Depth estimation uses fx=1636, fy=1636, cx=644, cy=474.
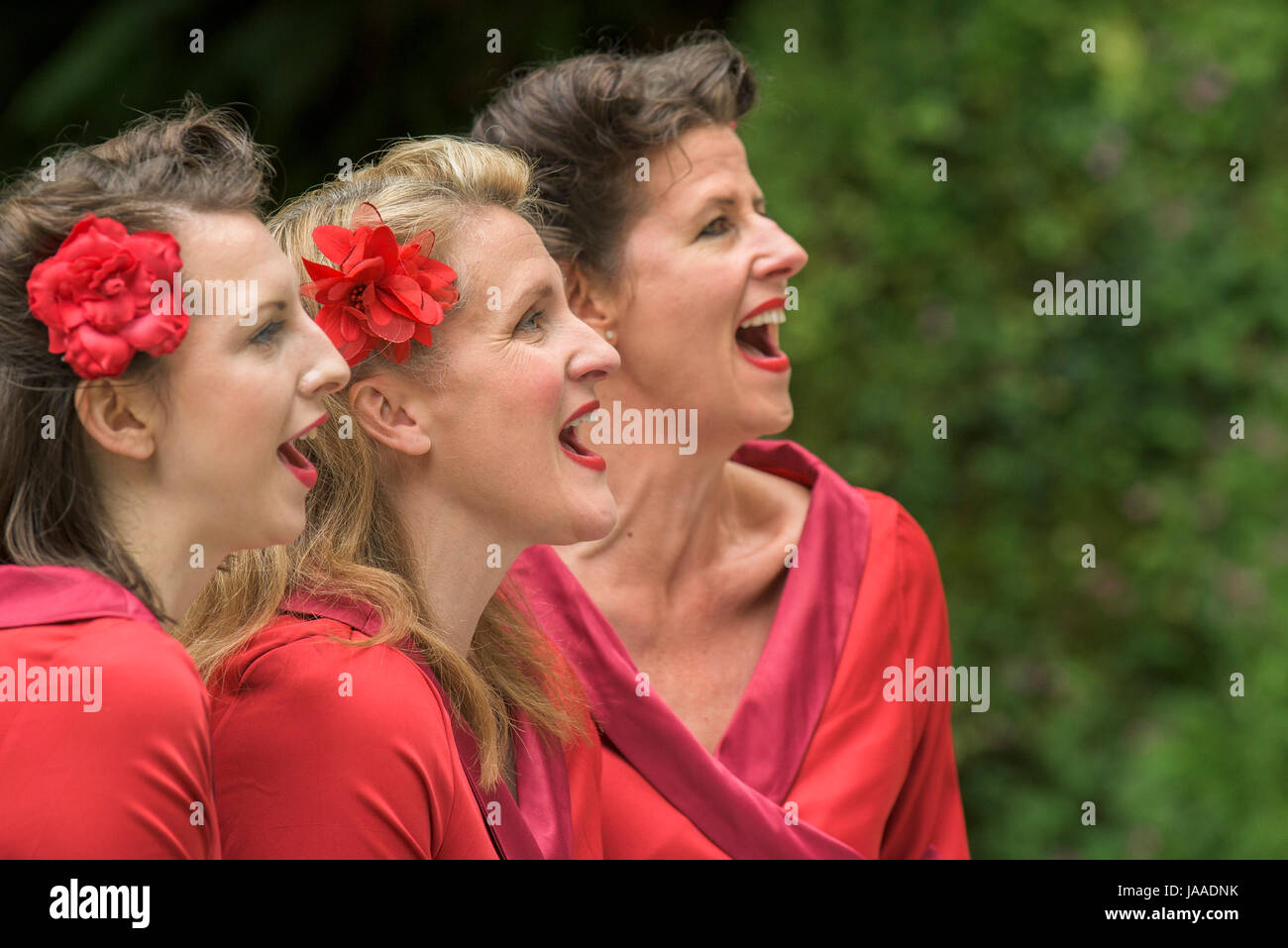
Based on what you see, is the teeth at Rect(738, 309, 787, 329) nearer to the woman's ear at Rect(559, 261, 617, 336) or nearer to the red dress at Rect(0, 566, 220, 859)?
the woman's ear at Rect(559, 261, 617, 336)

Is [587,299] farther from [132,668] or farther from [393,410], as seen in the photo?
[132,668]

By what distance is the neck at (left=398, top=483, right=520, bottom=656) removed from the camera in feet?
5.78

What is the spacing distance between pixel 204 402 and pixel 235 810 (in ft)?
1.27

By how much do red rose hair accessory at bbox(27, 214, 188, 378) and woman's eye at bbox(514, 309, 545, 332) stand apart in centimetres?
44

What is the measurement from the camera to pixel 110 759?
51.8 inches

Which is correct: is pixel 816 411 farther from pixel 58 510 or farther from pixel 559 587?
pixel 58 510

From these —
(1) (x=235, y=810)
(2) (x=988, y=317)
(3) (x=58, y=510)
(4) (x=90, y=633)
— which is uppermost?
(2) (x=988, y=317)

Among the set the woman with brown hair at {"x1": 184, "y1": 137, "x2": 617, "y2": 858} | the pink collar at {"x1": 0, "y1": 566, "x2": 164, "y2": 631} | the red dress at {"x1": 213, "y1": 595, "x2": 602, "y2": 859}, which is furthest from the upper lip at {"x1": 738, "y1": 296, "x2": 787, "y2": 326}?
the pink collar at {"x1": 0, "y1": 566, "x2": 164, "y2": 631}

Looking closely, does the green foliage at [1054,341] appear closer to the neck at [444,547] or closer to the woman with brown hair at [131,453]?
the neck at [444,547]

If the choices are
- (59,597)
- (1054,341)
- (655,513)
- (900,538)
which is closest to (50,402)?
(59,597)

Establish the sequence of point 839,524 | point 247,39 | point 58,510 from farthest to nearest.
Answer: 1. point 247,39
2. point 839,524
3. point 58,510

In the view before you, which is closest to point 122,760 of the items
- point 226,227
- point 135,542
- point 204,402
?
point 135,542

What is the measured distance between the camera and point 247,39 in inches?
166

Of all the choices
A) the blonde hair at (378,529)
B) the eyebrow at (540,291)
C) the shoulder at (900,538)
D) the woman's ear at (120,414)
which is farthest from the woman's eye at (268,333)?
the shoulder at (900,538)
